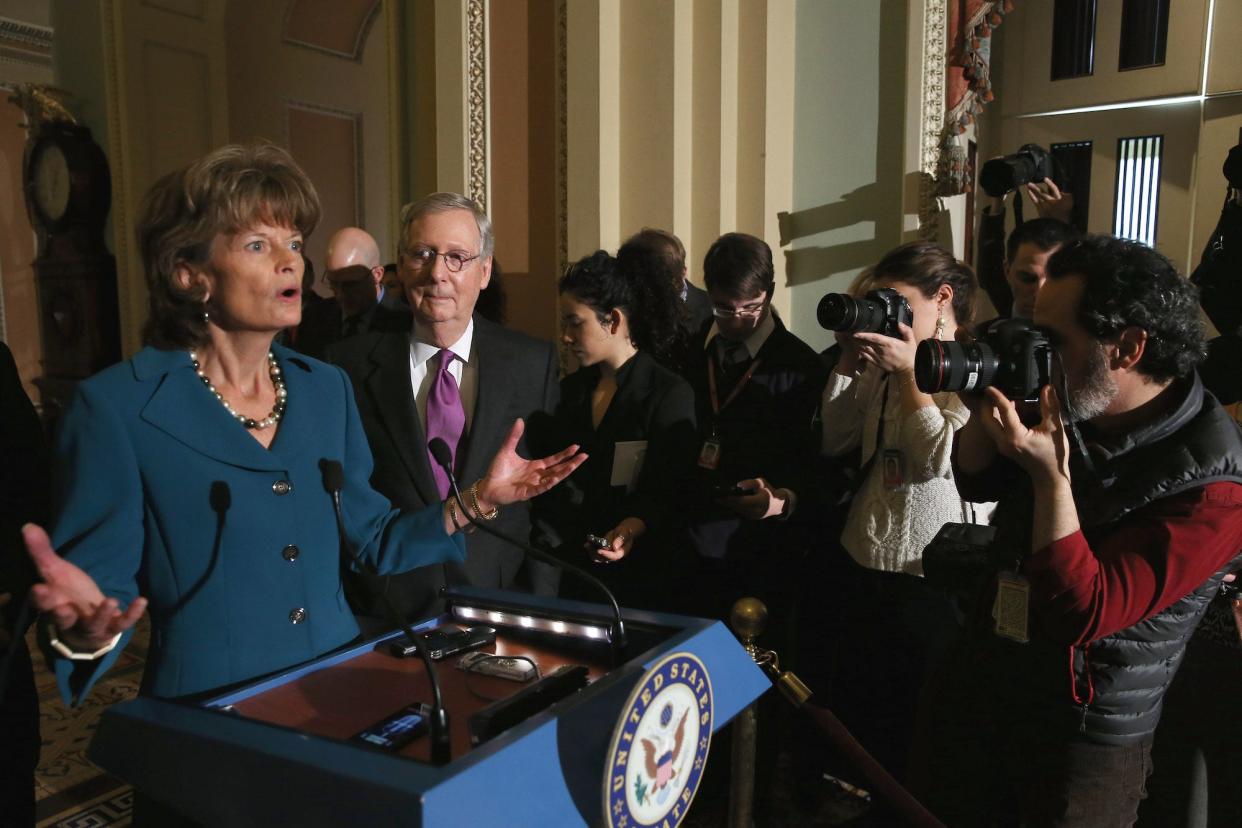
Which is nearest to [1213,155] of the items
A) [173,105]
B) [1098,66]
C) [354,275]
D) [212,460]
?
[1098,66]

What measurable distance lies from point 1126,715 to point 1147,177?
2965 millimetres

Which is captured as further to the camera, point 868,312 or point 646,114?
point 646,114

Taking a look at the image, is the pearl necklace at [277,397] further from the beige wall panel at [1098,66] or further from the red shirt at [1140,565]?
the beige wall panel at [1098,66]

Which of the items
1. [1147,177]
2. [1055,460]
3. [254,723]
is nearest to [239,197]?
[254,723]

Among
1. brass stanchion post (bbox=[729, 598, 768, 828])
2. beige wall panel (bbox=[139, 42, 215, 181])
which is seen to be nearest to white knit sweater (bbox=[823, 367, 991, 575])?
brass stanchion post (bbox=[729, 598, 768, 828])

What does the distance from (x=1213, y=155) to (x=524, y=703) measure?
3.55m

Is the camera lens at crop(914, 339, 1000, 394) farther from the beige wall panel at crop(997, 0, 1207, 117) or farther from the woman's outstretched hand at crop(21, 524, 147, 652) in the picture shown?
the beige wall panel at crop(997, 0, 1207, 117)

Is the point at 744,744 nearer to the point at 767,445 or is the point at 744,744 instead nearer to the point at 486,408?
the point at 486,408

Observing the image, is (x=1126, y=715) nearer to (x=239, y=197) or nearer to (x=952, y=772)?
(x=952, y=772)

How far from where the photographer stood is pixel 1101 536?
1376mm

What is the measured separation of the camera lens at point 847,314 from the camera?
6.07ft

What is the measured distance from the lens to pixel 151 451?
115cm

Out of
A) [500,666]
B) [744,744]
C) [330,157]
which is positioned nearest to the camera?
[500,666]

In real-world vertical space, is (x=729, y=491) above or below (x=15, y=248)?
below
